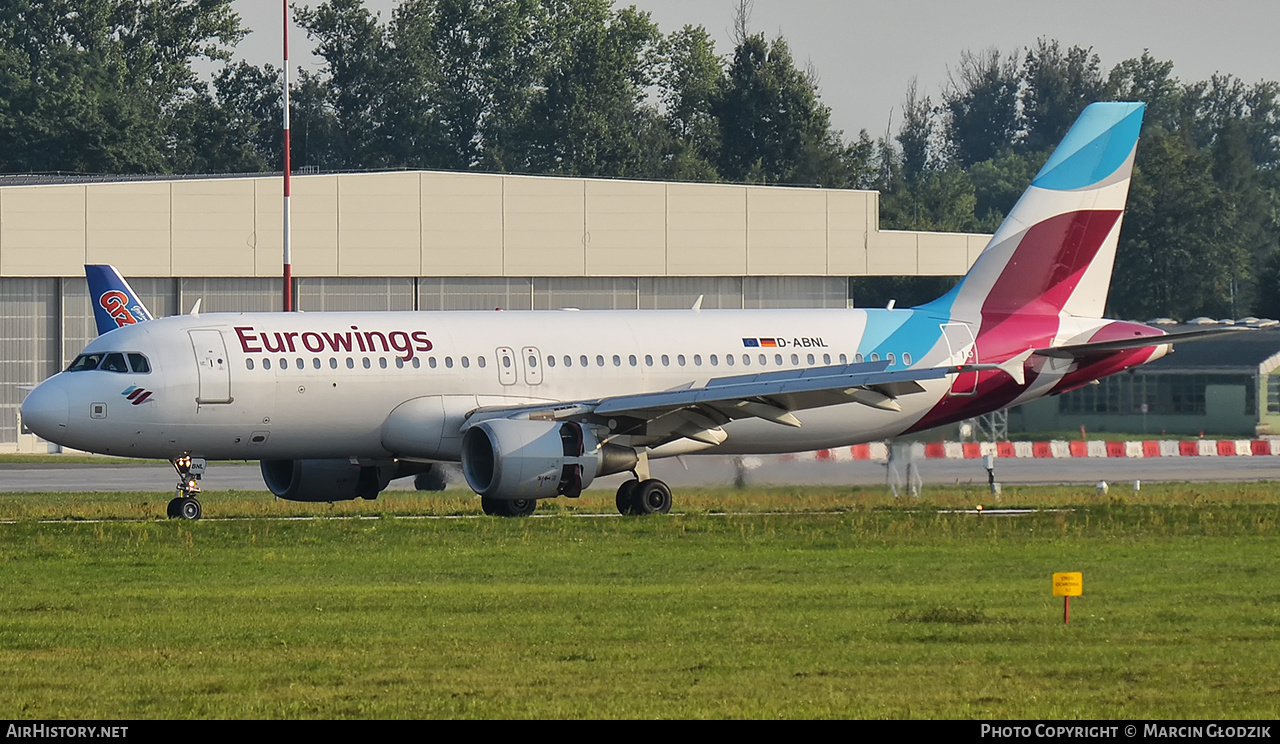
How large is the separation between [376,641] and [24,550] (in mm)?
10932

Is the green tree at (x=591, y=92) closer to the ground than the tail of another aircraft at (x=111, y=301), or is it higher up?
higher up

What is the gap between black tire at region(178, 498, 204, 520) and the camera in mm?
32625

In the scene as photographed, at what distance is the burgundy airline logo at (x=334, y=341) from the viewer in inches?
1307

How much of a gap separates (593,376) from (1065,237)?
1037 cm

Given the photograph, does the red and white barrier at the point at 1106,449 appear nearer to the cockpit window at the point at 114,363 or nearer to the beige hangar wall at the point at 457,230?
the beige hangar wall at the point at 457,230

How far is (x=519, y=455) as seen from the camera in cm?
3108

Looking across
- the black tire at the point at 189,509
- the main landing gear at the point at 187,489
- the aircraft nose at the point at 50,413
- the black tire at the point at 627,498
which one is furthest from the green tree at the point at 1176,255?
the aircraft nose at the point at 50,413

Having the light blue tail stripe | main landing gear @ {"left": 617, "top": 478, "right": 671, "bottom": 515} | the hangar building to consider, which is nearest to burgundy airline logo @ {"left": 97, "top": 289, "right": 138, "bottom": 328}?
the hangar building

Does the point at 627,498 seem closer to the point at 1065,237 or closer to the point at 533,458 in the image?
the point at 533,458

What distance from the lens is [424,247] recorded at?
66.7 m

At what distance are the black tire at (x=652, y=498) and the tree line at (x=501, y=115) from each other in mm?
64261

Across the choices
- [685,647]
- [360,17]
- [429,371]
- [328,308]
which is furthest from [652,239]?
[360,17]

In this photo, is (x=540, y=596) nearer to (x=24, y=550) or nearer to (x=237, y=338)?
(x=24, y=550)

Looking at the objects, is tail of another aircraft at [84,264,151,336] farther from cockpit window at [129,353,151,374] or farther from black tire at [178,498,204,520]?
black tire at [178,498,204,520]
